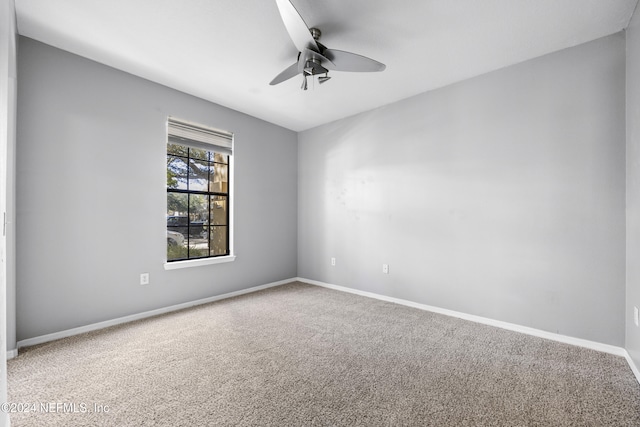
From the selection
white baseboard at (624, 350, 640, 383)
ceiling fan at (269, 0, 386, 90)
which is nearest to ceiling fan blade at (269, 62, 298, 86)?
ceiling fan at (269, 0, 386, 90)

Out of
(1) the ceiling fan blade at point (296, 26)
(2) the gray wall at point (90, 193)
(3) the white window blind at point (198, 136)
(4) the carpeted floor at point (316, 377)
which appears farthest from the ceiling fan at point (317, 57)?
(4) the carpeted floor at point (316, 377)

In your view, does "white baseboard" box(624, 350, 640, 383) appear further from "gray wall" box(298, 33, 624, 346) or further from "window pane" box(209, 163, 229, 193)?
"window pane" box(209, 163, 229, 193)

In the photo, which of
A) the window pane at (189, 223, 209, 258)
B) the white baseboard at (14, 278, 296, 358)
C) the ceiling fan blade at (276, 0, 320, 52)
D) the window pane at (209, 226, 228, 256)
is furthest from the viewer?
the window pane at (209, 226, 228, 256)

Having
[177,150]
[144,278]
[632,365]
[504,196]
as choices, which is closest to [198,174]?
[177,150]

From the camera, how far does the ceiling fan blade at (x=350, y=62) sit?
6.92 feet

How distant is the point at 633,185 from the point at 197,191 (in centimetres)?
408

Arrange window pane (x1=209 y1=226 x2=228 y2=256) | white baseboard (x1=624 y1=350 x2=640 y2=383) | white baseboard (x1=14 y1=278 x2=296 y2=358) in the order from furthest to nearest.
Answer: window pane (x1=209 y1=226 x2=228 y2=256) < white baseboard (x1=14 y1=278 x2=296 y2=358) < white baseboard (x1=624 y1=350 x2=640 y2=383)

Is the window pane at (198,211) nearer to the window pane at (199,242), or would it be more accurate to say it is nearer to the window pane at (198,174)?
the window pane at (199,242)

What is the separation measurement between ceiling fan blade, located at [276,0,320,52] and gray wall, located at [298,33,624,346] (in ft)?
6.05

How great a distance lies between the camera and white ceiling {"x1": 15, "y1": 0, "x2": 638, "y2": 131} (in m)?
2.02

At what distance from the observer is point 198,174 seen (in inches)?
145

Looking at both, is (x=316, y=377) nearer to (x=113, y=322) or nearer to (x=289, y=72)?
(x=113, y=322)

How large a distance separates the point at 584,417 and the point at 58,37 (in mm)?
4438

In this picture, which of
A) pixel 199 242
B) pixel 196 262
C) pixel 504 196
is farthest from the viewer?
pixel 199 242
